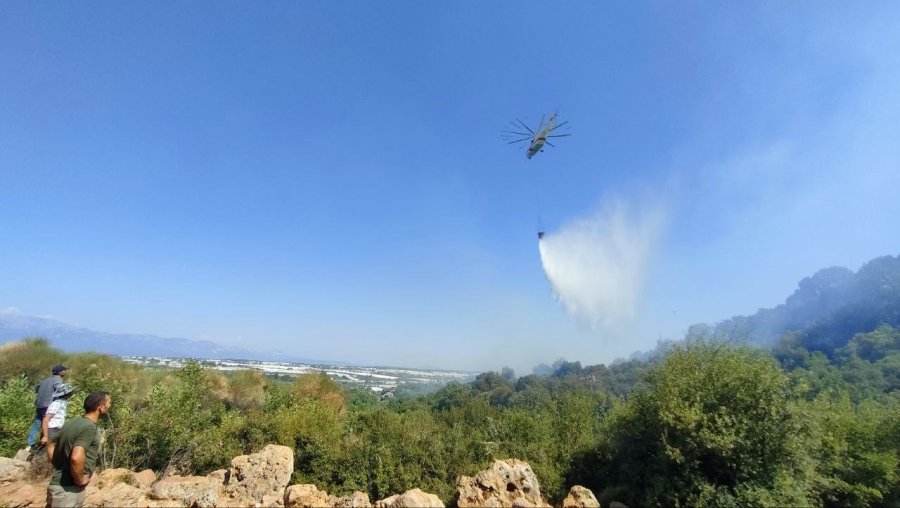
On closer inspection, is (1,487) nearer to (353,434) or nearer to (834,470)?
(353,434)

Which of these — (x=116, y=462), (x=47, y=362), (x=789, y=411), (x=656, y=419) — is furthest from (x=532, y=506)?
(x=47, y=362)

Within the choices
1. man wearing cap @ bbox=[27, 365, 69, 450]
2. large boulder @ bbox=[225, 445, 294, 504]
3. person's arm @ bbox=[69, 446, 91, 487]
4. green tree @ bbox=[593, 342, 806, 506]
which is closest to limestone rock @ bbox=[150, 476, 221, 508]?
large boulder @ bbox=[225, 445, 294, 504]

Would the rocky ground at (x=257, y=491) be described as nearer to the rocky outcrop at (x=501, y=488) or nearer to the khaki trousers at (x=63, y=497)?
the rocky outcrop at (x=501, y=488)

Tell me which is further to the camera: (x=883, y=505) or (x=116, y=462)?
(x=116, y=462)

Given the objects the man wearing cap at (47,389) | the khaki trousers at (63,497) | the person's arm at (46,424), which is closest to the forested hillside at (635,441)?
the man wearing cap at (47,389)

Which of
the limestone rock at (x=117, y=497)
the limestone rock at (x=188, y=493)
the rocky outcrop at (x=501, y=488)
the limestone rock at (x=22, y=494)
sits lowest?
the limestone rock at (x=22, y=494)

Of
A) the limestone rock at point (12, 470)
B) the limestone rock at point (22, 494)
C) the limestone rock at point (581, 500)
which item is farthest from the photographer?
the limestone rock at point (12, 470)

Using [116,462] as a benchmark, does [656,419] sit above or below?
above

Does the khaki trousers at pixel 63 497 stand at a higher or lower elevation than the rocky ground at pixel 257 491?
higher
